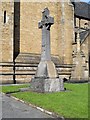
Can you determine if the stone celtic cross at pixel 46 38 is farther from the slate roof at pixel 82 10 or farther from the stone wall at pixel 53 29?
the slate roof at pixel 82 10

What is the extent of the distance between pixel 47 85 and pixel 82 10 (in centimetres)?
2787

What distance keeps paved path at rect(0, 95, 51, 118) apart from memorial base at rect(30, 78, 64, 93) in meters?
3.03

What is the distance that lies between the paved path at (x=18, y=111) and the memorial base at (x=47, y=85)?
3027mm

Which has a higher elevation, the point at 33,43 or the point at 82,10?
the point at 82,10

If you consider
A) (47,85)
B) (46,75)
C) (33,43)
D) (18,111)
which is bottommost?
(18,111)

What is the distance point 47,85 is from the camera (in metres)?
12.7

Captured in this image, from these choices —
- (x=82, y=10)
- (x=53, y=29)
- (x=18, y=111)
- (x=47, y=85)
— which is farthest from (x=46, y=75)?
(x=82, y=10)

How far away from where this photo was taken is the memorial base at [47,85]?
1270cm

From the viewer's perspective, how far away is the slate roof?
36.2m

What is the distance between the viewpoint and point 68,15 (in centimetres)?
2673

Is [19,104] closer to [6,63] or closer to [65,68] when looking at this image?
[6,63]

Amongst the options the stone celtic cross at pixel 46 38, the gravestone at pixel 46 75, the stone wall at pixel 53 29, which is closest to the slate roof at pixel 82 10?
the stone wall at pixel 53 29

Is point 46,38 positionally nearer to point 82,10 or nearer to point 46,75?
point 46,75

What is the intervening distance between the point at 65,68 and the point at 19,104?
1634 cm
